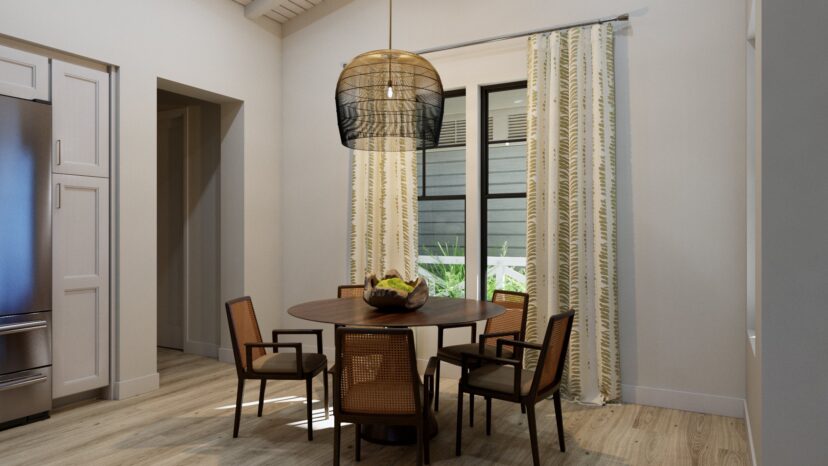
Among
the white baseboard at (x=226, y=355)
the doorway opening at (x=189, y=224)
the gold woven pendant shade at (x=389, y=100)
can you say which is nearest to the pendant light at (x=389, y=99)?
the gold woven pendant shade at (x=389, y=100)

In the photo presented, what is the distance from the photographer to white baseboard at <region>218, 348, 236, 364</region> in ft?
17.4

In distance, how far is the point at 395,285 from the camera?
324 centimetres

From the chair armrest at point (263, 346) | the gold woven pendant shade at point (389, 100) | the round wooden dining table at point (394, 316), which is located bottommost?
the chair armrest at point (263, 346)

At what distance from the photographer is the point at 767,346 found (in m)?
2.32

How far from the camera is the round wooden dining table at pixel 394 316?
288 cm

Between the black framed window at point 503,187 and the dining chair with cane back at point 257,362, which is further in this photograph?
the black framed window at point 503,187

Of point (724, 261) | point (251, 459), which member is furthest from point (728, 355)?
point (251, 459)

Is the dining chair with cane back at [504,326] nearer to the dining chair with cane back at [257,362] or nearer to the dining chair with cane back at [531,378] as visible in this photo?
the dining chair with cane back at [531,378]

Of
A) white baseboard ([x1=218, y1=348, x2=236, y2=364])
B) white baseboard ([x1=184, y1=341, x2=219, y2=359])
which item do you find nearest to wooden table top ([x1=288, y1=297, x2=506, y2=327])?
white baseboard ([x1=218, y1=348, x2=236, y2=364])

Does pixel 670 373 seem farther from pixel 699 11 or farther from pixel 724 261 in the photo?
pixel 699 11

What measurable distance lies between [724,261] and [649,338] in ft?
2.40

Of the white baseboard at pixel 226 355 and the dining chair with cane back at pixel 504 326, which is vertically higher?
the dining chair with cane back at pixel 504 326

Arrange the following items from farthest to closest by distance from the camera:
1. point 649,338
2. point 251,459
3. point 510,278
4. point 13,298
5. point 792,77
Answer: point 510,278, point 649,338, point 13,298, point 251,459, point 792,77

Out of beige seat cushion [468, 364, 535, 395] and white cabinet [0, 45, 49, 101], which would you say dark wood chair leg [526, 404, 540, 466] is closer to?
beige seat cushion [468, 364, 535, 395]
